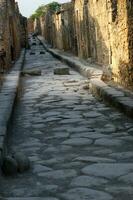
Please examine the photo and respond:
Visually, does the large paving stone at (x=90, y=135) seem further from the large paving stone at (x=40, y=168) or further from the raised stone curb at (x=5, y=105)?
the large paving stone at (x=40, y=168)

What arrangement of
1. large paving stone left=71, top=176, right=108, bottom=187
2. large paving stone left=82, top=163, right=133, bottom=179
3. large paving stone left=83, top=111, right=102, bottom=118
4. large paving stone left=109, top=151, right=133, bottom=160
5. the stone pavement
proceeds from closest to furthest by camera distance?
the stone pavement
large paving stone left=71, top=176, right=108, bottom=187
large paving stone left=82, top=163, right=133, bottom=179
large paving stone left=109, top=151, right=133, bottom=160
large paving stone left=83, top=111, right=102, bottom=118

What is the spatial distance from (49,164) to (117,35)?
16.4 feet

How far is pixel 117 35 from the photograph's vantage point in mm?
8898

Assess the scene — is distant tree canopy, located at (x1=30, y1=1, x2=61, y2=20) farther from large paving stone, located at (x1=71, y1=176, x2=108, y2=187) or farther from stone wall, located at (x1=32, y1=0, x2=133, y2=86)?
large paving stone, located at (x1=71, y1=176, x2=108, y2=187)

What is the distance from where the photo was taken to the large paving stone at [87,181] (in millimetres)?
3791

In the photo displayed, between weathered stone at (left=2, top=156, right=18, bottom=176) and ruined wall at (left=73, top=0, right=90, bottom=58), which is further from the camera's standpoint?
ruined wall at (left=73, top=0, right=90, bottom=58)

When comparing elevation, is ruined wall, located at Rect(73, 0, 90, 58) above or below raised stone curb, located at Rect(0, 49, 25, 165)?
above

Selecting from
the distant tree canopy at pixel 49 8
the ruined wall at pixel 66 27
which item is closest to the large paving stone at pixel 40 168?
the ruined wall at pixel 66 27

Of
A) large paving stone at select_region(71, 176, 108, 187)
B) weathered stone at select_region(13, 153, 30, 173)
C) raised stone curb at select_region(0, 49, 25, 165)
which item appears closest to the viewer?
large paving stone at select_region(71, 176, 108, 187)

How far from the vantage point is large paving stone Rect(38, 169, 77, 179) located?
4.04 m

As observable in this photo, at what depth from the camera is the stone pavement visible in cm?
367

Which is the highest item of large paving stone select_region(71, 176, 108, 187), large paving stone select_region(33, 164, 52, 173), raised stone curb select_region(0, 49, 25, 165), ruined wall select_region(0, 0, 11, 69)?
ruined wall select_region(0, 0, 11, 69)

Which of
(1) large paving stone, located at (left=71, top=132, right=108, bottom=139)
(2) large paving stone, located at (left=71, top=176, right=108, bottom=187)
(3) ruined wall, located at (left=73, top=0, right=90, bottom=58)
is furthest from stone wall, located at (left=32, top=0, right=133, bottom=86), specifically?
(2) large paving stone, located at (left=71, top=176, right=108, bottom=187)

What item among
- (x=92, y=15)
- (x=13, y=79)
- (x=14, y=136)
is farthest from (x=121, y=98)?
(x=92, y=15)
